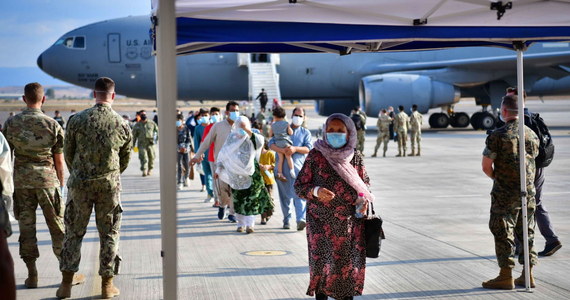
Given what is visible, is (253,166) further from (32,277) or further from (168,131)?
(168,131)

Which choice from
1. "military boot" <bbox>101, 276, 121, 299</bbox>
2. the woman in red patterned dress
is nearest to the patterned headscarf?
the woman in red patterned dress

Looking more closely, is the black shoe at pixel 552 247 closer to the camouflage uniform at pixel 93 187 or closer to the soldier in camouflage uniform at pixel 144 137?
the camouflage uniform at pixel 93 187

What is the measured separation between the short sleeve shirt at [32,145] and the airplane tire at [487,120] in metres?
29.4

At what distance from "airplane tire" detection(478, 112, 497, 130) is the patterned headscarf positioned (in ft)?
97.3

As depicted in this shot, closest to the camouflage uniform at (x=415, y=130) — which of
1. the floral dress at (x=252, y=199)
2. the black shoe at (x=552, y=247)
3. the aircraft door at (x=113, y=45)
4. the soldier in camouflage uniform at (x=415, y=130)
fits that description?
the soldier in camouflage uniform at (x=415, y=130)

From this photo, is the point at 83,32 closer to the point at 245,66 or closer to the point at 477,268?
the point at 245,66

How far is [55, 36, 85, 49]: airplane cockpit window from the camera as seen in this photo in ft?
104

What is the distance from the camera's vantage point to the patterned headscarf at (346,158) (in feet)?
21.2

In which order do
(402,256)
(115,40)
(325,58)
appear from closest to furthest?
1. (402,256)
2. (115,40)
3. (325,58)

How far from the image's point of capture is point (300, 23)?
7.16 m

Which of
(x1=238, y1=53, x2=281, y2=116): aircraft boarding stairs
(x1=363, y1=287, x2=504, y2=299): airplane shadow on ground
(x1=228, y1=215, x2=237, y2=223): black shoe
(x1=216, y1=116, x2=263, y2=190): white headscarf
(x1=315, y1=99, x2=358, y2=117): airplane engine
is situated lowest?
(x1=363, y1=287, x2=504, y2=299): airplane shadow on ground

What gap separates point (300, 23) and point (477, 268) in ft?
10.9

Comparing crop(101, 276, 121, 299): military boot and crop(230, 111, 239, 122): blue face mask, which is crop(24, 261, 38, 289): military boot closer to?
crop(101, 276, 121, 299): military boot

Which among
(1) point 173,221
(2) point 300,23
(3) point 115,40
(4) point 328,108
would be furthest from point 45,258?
(4) point 328,108
